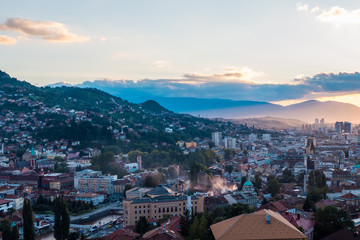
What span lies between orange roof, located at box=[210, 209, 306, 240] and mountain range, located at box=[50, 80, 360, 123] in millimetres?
152387

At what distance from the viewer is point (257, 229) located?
10352 mm

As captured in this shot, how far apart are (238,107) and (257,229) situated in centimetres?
18101

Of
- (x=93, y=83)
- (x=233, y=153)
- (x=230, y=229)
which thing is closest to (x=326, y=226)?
(x=230, y=229)

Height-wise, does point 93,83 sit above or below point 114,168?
above

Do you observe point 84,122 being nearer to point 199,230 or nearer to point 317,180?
point 317,180

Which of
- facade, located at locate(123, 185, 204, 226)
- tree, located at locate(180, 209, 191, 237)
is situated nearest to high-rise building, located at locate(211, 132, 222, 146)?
facade, located at locate(123, 185, 204, 226)

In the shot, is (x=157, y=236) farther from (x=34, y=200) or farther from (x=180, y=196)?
(x=34, y=200)

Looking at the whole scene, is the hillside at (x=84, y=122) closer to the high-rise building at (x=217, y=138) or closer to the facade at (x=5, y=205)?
the high-rise building at (x=217, y=138)

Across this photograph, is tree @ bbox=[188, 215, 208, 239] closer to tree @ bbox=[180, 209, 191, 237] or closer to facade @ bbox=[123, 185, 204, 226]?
tree @ bbox=[180, 209, 191, 237]

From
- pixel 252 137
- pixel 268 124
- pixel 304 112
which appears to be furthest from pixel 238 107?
pixel 252 137

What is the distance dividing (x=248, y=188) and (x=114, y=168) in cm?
1365

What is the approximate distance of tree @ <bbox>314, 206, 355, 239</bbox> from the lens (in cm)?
1303

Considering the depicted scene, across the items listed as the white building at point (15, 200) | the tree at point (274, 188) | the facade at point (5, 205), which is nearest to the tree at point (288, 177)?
the tree at point (274, 188)

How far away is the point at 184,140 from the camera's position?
58.0m
